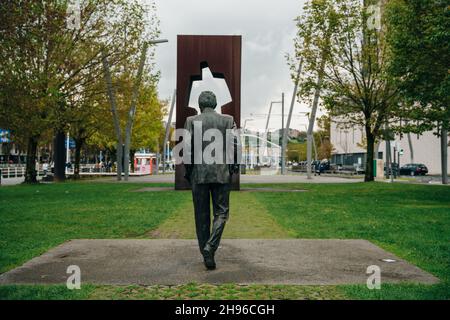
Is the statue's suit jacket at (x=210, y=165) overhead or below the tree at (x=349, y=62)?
below

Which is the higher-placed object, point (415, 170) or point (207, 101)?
point (207, 101)

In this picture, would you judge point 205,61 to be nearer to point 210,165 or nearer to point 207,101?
point 207,101

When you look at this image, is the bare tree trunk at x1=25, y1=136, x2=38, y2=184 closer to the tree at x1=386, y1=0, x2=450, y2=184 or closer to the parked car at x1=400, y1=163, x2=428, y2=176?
the tree at x1=386, y1=0, x2=450, y2=184

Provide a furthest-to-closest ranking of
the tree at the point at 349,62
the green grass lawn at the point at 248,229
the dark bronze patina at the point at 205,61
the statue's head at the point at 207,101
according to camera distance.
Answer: the tree at the point at 349,62 → the dark bronze patina at the point at 205,61 → the statue's head at the point at 207,101 → the green grass lawn at the point at 248,229

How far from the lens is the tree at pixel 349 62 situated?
2814 centimetres

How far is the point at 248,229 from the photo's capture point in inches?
399

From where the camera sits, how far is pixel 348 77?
29.2m

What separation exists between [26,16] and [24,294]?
13.2 meters

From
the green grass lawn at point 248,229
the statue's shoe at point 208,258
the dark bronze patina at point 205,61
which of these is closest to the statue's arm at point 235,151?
the statue's shoe at point 208,258

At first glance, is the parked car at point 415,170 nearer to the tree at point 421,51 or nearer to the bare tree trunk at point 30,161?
the tree at point 421,51

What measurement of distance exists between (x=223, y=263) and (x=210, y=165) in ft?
4.24

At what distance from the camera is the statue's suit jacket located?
620 centimetres

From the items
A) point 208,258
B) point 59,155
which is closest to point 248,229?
point 208,258
